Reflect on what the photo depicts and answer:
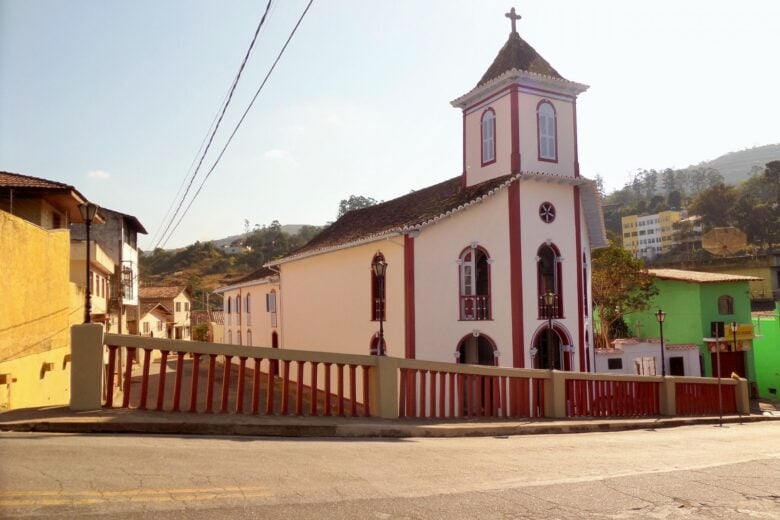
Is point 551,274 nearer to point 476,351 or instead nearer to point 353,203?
point 476,351

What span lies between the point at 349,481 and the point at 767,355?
35055mm

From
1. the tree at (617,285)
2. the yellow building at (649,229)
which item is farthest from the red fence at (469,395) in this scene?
the yellow building at (649,229)

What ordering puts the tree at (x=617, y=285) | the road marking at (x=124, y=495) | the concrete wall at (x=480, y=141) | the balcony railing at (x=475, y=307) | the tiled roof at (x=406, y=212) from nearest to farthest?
the road marking at (x=124, y=495) < the balcony railing at (x=475, y=307) < the tiled roof at (x=406, y=212) < the concrete wall at (x=480, y=141) < the tree at (x=617, y=285)

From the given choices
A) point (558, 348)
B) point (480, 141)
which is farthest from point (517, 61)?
point (558, 348)

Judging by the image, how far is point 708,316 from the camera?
103ft

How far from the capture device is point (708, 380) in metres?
20.5

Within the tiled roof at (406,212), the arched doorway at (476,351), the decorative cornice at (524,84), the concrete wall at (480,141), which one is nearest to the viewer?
the tiled roof at (406,212)

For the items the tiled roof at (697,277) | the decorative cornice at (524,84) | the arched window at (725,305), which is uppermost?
the decorative cornice at (524,84)

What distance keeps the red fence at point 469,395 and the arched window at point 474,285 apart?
440cm

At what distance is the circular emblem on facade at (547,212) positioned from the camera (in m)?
20.2

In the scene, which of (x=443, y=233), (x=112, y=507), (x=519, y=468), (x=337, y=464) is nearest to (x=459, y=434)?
(x=519, y=468)

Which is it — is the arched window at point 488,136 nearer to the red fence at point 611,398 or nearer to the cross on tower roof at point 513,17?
the cross on tower roof at point 513,17

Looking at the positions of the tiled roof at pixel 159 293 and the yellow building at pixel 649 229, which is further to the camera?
the yellow building at pixel 649 229

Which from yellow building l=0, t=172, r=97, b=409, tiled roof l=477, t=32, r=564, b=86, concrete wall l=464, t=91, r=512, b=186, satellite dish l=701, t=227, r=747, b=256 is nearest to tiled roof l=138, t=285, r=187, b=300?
yellow building l=0, t=172, r=97, b=409
